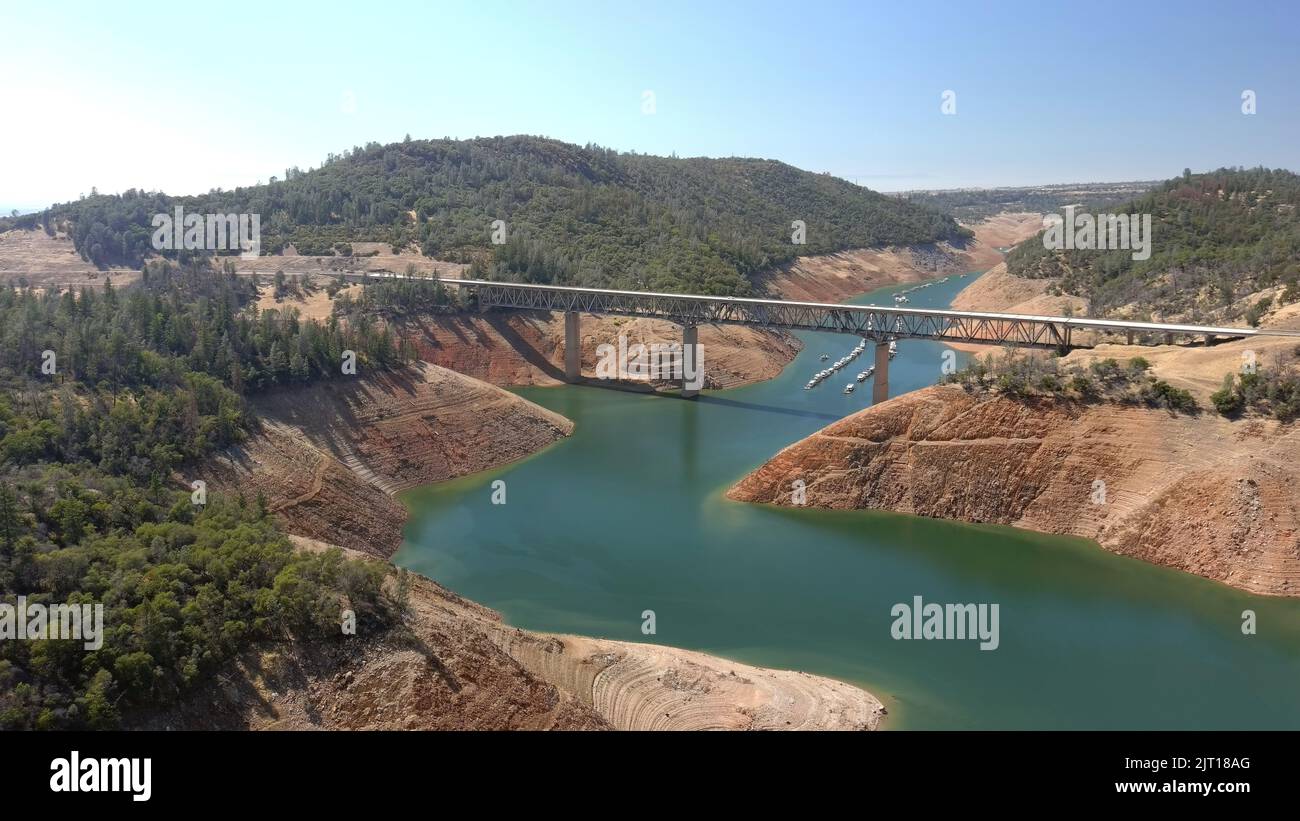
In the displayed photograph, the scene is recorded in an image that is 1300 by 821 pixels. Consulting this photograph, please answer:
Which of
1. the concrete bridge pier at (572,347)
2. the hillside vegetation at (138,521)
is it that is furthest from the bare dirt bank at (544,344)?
the hillside vegetation at (138,521)

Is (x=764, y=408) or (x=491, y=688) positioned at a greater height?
(x=764, y=408)

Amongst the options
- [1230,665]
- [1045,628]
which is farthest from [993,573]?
[1230,665]

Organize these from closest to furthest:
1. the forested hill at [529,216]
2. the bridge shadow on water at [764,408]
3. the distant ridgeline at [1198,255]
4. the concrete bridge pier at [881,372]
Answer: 1. the concrete bridge pier at [881,372]
2. the bridge shadow on water at [764,408]
3. the distant ridgeline at [1198,255]
4. the forested hill at [529,216]

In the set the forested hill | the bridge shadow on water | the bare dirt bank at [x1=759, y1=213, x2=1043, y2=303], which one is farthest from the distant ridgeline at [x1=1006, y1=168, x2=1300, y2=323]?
the forested hill

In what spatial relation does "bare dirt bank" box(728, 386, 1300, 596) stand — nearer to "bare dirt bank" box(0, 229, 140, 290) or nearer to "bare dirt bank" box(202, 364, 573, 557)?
"bare dirt bank" box(202, 364, 573, 557)

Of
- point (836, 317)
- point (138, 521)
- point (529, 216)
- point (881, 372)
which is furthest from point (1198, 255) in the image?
point (138, 521)

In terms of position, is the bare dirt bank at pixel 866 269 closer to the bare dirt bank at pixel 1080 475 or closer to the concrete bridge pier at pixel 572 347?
the concrete bridge pier at pixel 572 347

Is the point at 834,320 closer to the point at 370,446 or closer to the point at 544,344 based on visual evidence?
the point at 544,344
